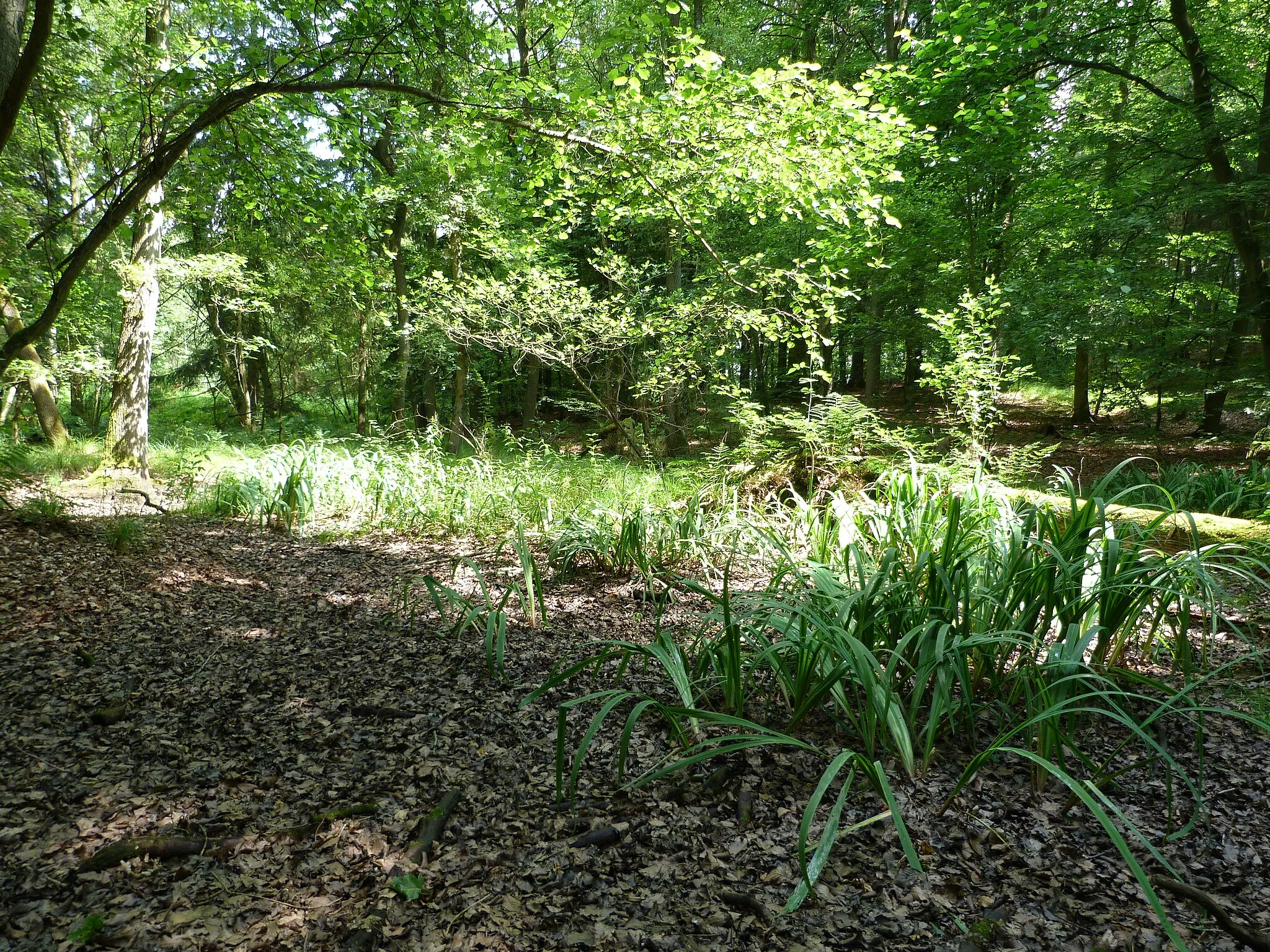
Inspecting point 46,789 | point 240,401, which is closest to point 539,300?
point 46,789

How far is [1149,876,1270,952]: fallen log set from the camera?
1.16 meters

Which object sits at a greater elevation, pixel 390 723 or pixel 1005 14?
pixel 1005 14

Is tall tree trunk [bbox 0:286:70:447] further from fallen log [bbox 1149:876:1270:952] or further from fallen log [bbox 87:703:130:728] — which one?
fallen log [bbox 1149:876:1270:952]

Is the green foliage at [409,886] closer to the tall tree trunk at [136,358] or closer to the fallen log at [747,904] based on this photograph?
the fallen log at [747,904]

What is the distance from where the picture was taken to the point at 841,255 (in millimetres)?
7328

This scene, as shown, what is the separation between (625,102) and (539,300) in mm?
3451

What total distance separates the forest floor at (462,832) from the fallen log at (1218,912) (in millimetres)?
35

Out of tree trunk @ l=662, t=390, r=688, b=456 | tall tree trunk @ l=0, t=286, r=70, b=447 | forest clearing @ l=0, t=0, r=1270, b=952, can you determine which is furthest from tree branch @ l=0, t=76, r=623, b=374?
tree trunk @ l=662, t=390, r=688, b=456

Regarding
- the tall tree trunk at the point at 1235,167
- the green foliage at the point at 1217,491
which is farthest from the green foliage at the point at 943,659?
the tall tree trunk at the point at 1235,167

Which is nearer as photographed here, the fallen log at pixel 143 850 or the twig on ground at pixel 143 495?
the fallen log at pixel 143 850

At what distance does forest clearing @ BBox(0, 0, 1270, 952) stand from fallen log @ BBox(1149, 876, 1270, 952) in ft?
0.07

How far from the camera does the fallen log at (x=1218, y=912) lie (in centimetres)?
116

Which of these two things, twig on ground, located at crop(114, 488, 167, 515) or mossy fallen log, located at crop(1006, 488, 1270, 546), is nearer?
mossy fallen log, located at crop(1006, 488, 1270, 546)

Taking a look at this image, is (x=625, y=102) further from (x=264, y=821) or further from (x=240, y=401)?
(x=240, y=401)
